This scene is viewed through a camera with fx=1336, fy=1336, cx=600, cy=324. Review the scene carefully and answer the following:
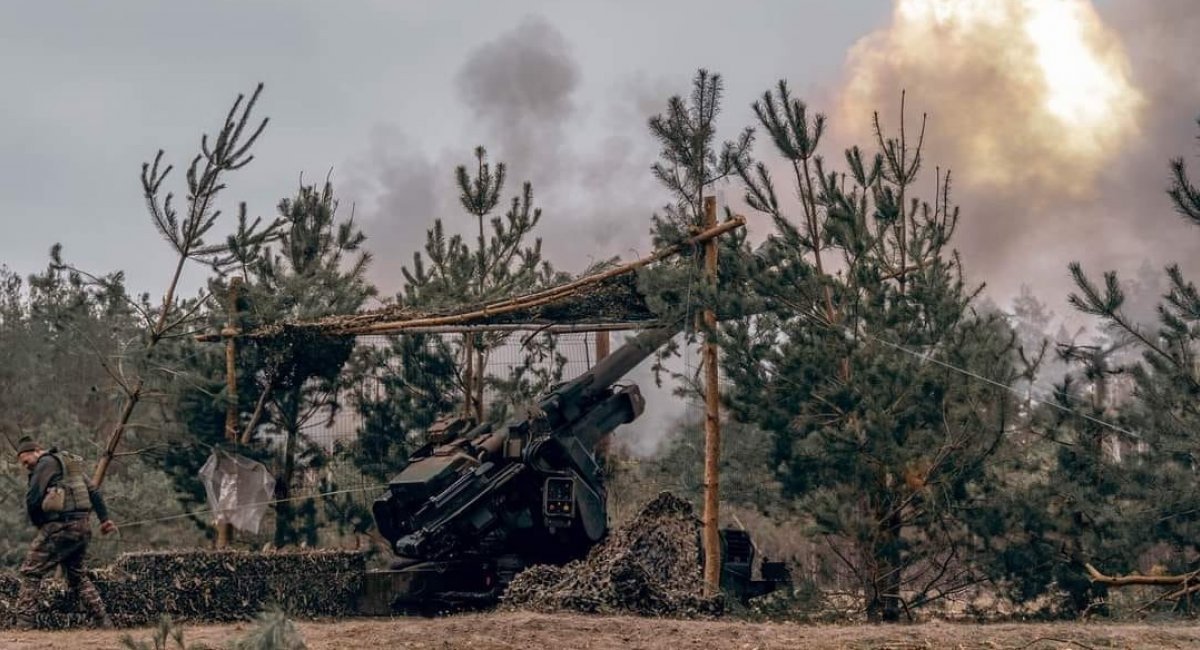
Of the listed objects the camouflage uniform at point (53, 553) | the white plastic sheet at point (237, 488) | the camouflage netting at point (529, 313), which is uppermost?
the camouflage netting at point (529, 313)

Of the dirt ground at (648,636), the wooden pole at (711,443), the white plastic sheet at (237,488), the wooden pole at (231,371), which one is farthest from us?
the white plastic sheet at (237,488)

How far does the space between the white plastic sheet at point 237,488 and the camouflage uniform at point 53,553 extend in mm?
4998

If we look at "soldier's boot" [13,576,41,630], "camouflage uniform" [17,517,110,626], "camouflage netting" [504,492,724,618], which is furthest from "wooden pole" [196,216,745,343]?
"soldier's boot" [13,576,41,630]

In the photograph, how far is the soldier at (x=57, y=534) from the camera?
1432 centimetres

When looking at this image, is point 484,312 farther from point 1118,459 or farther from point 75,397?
point 75,397

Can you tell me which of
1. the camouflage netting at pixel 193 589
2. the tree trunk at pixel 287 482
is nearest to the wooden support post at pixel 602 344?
the tree trunk at pixel 287 482

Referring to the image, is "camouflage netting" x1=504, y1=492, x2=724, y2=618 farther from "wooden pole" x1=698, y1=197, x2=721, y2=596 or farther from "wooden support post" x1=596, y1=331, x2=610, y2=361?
"wooden support post" x1=596, y1=331, x2=610, y2=361

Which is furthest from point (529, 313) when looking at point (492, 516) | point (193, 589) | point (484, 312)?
point (193, 589)

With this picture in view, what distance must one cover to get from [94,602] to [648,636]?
6149 mm

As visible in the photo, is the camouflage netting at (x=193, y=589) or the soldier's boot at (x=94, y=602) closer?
the soldier's boot at (x=94, y=602)

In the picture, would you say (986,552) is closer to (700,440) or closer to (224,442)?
(700,440)

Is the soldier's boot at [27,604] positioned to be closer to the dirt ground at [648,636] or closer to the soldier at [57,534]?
the soldier at [57,534]

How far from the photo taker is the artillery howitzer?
1617 cm

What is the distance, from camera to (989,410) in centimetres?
1588
